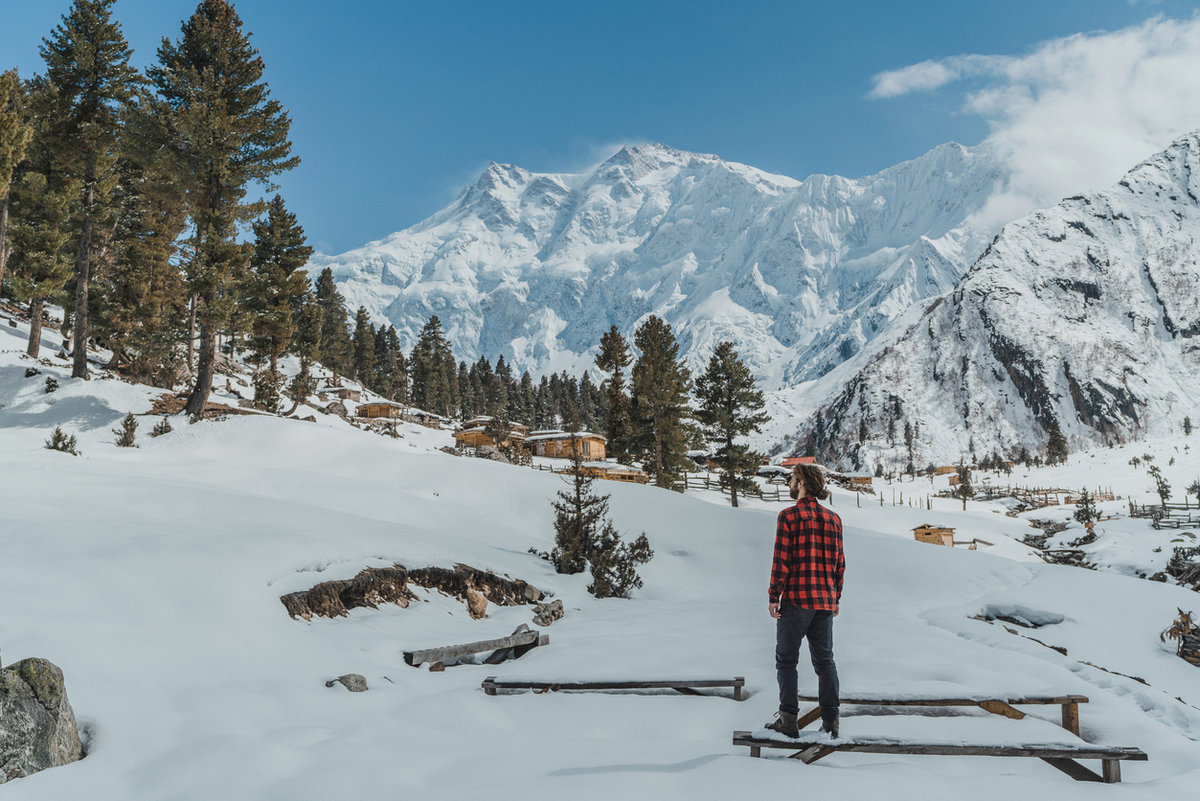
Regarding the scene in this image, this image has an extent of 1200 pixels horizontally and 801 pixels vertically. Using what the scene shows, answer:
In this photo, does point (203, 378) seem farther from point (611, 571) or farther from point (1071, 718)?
point (1071, 718)

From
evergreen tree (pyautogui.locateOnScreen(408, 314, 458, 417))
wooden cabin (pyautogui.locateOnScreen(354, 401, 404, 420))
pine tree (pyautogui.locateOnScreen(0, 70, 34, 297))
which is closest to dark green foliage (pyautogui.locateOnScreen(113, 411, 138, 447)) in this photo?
pine tree (pyautogui.locateOnScreen(0, 70, 34, 297))

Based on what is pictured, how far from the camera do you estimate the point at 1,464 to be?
13023mm

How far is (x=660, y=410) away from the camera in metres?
41.7

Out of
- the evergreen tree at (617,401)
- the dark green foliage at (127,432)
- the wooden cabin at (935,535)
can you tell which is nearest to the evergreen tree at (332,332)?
the evergreen tree at (617,401)


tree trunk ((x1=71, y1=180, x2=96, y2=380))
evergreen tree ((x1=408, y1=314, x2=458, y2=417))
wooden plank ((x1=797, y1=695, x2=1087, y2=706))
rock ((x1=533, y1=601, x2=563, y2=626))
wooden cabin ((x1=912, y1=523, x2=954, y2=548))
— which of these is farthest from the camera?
evergreen tree ((x1=408, y1=314, x2=458, y2=417))

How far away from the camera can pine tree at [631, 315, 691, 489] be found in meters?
41.4

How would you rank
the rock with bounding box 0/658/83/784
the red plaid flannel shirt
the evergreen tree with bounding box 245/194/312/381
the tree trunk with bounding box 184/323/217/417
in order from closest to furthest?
the rock with bounding box 0/658/83/784 < the red plaid flannel shirt < the tree trunk with bounding box 184/323/217/417 < the evergreen tree with bounding box 245/194/312/381

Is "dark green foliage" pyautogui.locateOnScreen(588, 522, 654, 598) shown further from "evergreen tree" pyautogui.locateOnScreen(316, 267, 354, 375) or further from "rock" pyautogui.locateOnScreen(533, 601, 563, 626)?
"evergreen tree" pyautogui.locateOnScreen(316, 267, 354, 375)

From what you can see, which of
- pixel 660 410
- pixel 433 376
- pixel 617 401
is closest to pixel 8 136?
pixel 660 410

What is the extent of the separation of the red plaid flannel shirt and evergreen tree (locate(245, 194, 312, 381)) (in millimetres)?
38412

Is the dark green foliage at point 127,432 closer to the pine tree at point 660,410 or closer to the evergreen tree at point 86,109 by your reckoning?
the evergreen tree at point 86,109

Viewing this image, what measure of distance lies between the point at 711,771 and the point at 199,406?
28.0 m

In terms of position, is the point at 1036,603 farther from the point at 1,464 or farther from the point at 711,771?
the point at 1,464

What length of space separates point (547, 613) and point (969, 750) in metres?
8.89
